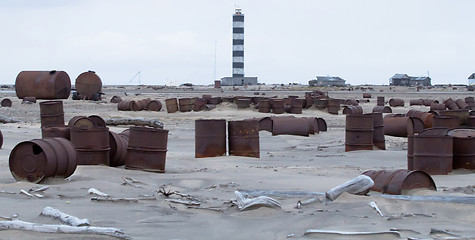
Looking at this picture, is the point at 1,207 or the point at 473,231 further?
the point at 1,207

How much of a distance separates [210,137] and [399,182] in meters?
5.66

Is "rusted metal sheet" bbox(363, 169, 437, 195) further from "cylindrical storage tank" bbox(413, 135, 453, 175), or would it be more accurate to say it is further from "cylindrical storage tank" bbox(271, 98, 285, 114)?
"cylindrical storage tank" bbox(271, 98, 285, 114)

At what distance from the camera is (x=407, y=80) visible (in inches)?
4700

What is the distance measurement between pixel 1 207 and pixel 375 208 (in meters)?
3.65

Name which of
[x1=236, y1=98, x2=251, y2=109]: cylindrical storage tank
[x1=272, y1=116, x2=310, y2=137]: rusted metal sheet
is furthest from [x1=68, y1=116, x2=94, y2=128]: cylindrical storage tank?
[x1=236, y1=98, x2=251, y2=109]: cylindrical storage tank

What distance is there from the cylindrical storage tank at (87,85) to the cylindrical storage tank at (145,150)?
96.5 feet

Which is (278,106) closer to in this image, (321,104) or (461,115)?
(321,104)

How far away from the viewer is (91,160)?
1016 cm

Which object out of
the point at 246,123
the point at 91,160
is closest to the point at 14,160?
the point at 91,160

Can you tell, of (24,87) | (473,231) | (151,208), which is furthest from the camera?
(24,87)

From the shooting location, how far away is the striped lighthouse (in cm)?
12838

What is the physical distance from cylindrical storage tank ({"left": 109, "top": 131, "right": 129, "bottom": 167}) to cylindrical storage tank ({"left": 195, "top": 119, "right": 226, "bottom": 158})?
216cm

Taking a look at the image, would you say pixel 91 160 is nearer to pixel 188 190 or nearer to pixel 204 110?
pixel 188 190

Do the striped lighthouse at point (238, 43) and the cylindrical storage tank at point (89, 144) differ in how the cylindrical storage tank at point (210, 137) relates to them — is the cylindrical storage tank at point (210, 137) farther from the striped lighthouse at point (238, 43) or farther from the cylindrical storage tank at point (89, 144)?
the striped lighthouse at point (238, 43)
